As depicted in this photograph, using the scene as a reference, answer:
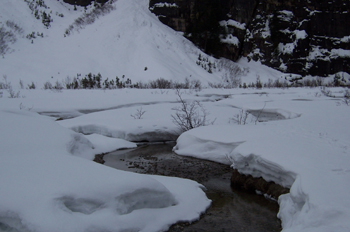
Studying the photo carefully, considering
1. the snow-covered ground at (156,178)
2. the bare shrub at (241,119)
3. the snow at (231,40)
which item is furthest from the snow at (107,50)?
the snow-covered ground at (156,178)

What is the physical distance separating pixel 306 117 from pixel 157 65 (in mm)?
13787

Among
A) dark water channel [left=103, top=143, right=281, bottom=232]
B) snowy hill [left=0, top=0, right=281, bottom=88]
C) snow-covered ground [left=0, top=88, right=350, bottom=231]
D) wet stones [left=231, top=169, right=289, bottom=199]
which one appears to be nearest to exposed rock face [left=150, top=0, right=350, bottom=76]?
snowy hill [left=0, top=0, right=281, bottom=88]

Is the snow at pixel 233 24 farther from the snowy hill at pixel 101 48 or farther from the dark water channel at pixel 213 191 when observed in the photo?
the dark water channel at pixel 213 191

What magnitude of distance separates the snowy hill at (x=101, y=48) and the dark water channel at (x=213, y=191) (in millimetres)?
12566

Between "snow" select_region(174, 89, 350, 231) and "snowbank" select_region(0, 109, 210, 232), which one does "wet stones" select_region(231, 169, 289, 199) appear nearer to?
"snow" select_region(174, 89, 350, 231)

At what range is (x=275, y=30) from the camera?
94.0 ft

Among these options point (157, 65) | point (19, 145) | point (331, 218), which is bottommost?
point (331, 218)

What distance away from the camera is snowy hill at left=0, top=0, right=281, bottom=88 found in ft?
62.9

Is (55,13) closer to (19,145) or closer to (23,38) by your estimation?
(23,38)

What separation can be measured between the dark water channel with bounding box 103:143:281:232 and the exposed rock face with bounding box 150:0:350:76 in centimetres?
2227

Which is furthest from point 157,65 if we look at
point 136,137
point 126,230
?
point 126,230

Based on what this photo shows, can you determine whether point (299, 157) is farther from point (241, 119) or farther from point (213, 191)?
point (241, 119)

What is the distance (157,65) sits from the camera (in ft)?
63.5

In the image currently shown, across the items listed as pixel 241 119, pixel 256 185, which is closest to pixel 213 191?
pixel 256 185
